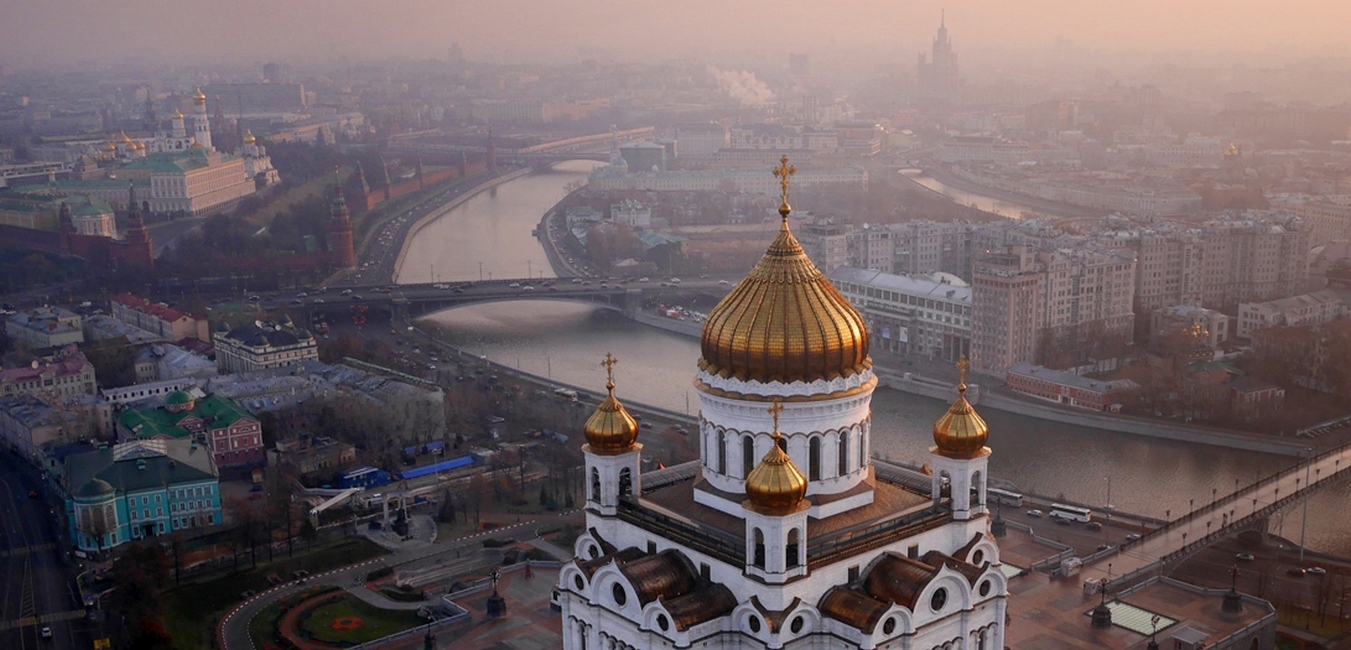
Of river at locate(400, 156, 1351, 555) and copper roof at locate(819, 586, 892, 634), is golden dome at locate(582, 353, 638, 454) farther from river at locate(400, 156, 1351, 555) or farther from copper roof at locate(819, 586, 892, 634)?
river at locate(400, 156, 1351, 555)

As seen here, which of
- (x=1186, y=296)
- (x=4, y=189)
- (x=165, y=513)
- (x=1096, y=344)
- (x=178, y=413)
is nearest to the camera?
(x=165, y=513)

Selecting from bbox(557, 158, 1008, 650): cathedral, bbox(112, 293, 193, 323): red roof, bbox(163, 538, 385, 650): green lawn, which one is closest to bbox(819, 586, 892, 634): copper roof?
bbox(557, 158, 1008, 650): cathedral

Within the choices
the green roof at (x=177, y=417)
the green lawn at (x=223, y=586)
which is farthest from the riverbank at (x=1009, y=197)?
the green lawn at (x=223, y=586)

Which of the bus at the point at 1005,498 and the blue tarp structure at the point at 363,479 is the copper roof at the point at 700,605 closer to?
the bus at the point at 1005,498

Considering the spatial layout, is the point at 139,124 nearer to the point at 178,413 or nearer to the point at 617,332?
the point at 617,332

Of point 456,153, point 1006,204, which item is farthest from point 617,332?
point 456,153

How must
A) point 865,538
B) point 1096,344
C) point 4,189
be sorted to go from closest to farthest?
point 865,538, point 1096,344, point 4,189

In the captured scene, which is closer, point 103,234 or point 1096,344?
point 1096,344

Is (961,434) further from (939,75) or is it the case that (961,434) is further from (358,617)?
(939,75)
